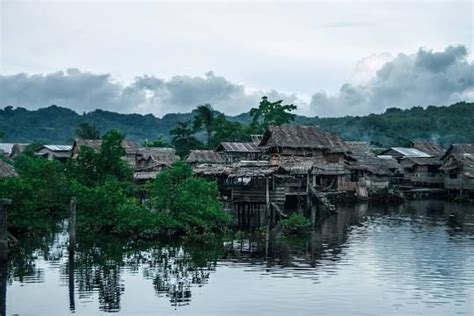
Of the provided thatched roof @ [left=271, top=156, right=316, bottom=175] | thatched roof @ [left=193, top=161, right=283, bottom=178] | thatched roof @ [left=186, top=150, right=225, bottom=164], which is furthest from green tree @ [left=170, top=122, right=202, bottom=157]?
thatched roof @ [left=193, top=161, right=283, bottom=178]

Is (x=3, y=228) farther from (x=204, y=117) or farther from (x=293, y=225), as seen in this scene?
(x=204, y=117)

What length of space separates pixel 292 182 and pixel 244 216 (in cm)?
766

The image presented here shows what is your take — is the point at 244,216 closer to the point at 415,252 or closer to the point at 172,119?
the point at 415,252

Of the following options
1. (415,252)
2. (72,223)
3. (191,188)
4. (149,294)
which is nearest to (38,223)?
(72,223)

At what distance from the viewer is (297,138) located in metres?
60.7

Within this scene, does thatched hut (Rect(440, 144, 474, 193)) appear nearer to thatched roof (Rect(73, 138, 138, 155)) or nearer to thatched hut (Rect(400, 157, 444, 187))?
thatched hut (Rect(400, 157, 444, 187))

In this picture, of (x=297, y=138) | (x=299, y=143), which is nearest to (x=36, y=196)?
(x=299, y=143)

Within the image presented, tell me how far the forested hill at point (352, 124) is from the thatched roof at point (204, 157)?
42898 millimetres

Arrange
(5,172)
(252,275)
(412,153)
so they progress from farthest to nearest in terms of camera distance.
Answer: (412,153), (5,172), (252,275)

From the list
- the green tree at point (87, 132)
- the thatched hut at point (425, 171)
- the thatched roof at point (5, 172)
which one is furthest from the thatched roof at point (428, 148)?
the thatched roof at point (5, 172)

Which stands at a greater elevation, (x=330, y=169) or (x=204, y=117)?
(x=204, y=117)

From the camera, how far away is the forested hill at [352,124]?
127000mm

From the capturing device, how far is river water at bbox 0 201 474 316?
2362cm

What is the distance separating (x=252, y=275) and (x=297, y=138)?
3307cm
